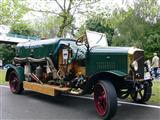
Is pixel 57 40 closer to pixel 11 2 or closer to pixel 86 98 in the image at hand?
pixel 86 98

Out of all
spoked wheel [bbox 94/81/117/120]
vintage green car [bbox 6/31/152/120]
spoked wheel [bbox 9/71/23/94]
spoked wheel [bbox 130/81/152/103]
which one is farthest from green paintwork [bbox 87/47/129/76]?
spoked wheel [bbox 9/71/23/94]

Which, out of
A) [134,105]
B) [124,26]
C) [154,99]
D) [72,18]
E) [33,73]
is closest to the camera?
[134,105]

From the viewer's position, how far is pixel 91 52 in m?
9.34

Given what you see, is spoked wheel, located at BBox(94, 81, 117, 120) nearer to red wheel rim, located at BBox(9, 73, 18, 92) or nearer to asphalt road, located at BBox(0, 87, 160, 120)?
asphalt road, located at BBox(0, 87, 160, 120)

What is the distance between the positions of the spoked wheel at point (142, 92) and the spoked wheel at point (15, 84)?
410 centimetres

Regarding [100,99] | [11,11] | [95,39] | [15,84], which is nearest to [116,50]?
[100,99]

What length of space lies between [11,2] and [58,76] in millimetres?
10360

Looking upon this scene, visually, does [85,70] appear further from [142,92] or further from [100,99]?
[142,92]

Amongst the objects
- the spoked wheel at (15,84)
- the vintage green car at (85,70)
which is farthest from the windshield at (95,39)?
the spoked wheel at (15,84)

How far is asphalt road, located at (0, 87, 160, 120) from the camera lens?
840 cm

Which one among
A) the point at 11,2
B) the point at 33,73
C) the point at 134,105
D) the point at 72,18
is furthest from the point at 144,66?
the point at 11,2

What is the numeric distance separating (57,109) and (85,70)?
49.1 inches

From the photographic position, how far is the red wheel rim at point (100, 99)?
27.0 feet

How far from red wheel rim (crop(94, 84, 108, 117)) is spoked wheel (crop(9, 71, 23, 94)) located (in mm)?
4355
